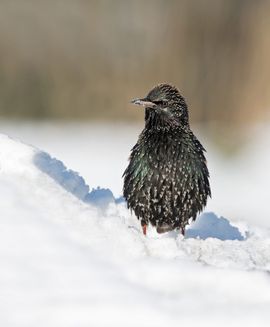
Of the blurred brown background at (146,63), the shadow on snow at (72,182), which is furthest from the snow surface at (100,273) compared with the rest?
the blurred brown background at (146,63)

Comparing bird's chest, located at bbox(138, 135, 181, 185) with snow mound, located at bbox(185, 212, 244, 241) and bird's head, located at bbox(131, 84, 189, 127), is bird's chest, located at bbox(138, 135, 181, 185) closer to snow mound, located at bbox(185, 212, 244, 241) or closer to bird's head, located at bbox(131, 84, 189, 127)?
bird's head, located at bbox(131, 84, 189, 127)

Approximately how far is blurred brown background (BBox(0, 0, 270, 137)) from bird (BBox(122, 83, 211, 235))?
7307mm

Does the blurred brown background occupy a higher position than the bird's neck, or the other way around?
the blurred brown background

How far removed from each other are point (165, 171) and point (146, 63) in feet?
28.8

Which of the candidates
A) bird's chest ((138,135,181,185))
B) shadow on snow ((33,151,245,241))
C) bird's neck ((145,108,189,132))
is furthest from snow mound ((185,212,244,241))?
bird's neck ((145,108,189,132))

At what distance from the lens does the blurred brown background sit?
40.8 feet

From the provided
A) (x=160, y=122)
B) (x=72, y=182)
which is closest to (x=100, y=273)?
(x=72, y=182)

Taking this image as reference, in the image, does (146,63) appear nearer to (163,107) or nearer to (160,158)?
(163,107)

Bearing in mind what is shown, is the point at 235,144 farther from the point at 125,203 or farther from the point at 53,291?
the point at 53,291

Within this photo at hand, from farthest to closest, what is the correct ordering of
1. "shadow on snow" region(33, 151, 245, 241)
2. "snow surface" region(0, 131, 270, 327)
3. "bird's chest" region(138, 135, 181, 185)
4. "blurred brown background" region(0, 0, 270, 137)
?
"blurred brown background" region(0, 0, 270, 137) < "bird's chest" region(138, 135, 181, 185) < "shadow on snow" region(33, 151, 245, 241) < "snow surface" region(0, 131, 270, 327)

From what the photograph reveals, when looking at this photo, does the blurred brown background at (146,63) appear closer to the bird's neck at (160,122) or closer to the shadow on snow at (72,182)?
the bird's neck at (160,122)

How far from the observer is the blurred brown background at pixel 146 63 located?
40.8 feet

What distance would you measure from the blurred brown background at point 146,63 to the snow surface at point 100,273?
29.5 feet

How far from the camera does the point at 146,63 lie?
43.1 ft
